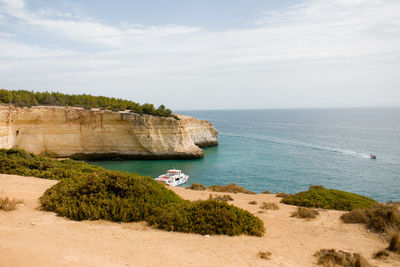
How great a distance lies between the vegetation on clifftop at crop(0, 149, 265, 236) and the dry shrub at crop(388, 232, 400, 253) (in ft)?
13.0

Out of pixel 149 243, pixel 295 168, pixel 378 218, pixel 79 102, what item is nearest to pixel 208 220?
pixel 149 243

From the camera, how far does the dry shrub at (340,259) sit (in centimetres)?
685

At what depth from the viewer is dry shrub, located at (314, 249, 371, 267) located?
22.5ft

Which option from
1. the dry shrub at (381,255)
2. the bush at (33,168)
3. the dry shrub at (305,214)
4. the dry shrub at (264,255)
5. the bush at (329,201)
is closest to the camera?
the dry shrub at (264,255)

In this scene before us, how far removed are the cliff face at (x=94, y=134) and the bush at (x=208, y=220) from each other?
106 feet

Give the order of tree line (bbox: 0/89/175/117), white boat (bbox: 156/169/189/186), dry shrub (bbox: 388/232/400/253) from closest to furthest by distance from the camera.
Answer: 1. dry shrub (bbox: 388/232/400/253)
2. white boat (bbox: 156/169/189/186)
3. tree line (bbox: 0/89/175/117)

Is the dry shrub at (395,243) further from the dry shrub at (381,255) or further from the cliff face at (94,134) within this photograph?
the cliff face at (94,134)

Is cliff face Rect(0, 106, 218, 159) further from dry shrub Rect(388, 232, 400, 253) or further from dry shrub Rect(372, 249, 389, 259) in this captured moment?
dry shrub Rect(372, 249, 389, 259)

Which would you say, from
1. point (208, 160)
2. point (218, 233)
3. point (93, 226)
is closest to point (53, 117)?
point (208, 160)

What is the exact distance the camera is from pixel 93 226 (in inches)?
352

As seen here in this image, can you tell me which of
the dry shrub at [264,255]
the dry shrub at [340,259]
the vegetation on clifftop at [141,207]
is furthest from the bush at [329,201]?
the dry shrub at [264,255]

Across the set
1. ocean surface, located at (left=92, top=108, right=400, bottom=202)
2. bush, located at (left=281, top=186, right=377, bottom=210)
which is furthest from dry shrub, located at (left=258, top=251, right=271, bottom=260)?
ocean surface, located at (left=92, top=108, right=400, bottom=202)

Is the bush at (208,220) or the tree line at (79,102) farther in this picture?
the tree line at (79,102)

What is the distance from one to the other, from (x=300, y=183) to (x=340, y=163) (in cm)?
1396
